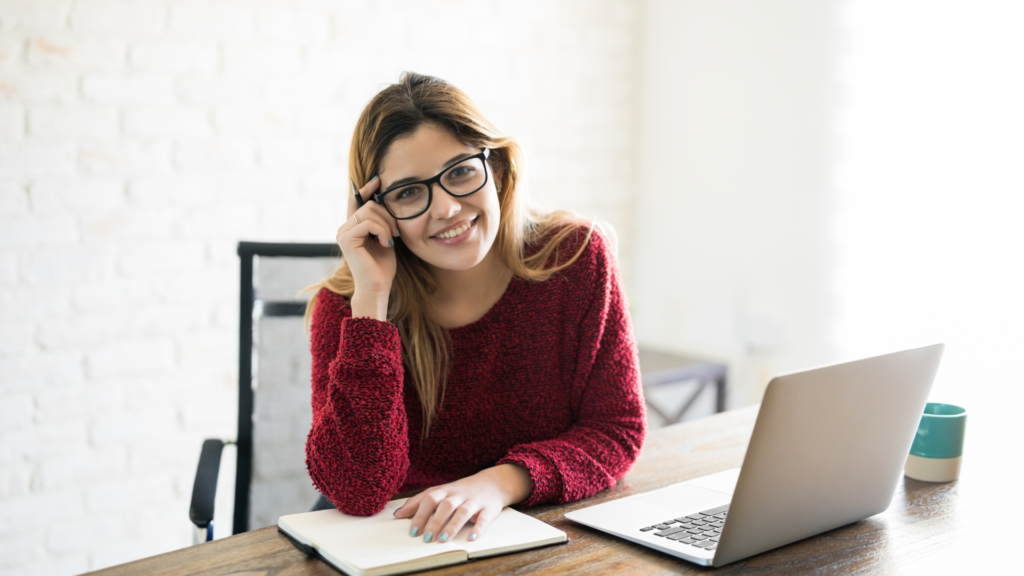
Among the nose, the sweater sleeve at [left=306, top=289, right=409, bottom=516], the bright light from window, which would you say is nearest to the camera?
the sweater sleeve at [left=306, top=289, right=409, bottom=516]

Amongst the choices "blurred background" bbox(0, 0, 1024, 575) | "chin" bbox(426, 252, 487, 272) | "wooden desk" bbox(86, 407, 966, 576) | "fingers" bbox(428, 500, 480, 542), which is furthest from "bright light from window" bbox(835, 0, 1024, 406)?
"fingers" bbox(428, 500, 480, 542)

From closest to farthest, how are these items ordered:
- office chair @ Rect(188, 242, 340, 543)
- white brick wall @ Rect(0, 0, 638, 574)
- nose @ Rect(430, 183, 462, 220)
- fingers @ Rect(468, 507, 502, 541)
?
fingers @ Rect(468, 507, 502, 541)
nose @ Rect(430, 183, 462, 220)
office chair @ Rect(188, 242, 340, 543)
white brick wall @ Rect(0, 0, 638, 574)

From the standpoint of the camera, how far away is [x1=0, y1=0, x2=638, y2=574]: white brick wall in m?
1.78

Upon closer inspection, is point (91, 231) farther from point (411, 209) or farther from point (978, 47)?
point (978, 47)

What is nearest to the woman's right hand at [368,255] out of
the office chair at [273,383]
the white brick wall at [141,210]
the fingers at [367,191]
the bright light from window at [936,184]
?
the fingers at [367,191]

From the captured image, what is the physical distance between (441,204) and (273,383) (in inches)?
19.4

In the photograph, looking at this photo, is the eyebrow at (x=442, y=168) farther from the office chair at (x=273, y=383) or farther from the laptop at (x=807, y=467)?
the laptop at (x=807, y=467)

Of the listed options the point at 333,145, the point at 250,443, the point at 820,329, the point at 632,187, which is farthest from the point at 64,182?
the point at 820,329

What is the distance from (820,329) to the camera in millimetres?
2430

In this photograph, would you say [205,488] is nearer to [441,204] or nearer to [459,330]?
[459,330]

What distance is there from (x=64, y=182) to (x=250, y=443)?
83 centimetres

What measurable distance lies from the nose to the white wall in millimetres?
1373

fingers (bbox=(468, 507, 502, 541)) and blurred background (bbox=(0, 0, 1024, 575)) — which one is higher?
blurred background (bbox=(0, 0, 1024, 575))

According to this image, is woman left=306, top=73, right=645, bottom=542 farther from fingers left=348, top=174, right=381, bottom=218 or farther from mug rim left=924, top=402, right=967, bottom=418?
mug rim left=924, top=402, right=967, bottom=418
